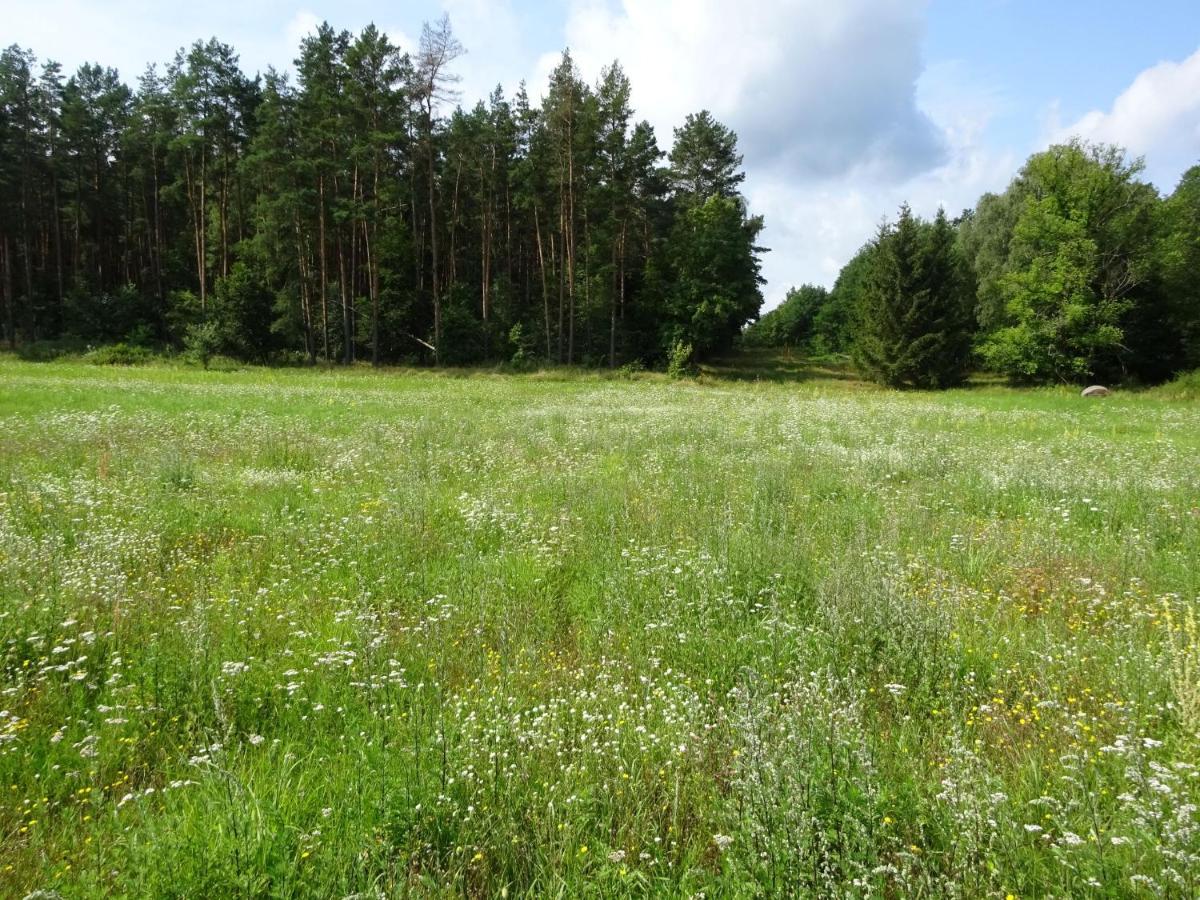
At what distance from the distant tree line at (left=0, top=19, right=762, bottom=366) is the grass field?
33.8 metres

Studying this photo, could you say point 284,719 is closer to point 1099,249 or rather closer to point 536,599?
point 536,599

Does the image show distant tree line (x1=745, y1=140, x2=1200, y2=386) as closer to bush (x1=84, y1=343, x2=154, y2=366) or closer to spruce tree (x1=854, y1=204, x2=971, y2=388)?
spruce tree (x1=854, y1=204, x2=971, y2=388)

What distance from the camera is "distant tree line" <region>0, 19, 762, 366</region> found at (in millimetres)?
40562

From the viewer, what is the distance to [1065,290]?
121ft

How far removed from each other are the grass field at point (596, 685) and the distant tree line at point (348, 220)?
33846 mm

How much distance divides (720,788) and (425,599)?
136 inches

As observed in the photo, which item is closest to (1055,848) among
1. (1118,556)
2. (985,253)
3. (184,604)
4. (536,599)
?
(536,599)

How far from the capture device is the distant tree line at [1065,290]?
36.3m

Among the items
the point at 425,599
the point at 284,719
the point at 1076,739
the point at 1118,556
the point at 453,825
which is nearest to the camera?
the point at 453,825

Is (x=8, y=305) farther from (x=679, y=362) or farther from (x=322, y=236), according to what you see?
(x=679, y=362)

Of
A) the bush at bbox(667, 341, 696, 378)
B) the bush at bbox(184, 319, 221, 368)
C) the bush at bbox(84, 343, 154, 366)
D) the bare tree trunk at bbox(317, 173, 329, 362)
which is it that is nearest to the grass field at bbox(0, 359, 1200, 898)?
the bush at bbox(667, 341, 696, 378)

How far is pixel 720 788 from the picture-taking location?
320 centimetres

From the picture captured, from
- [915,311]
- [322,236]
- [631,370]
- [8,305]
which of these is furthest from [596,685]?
[8,305]

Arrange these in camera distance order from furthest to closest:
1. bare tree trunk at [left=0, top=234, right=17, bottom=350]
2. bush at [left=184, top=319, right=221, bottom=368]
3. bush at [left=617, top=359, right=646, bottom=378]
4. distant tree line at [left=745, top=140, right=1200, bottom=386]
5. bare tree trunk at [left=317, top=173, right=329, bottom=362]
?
1. bare tree trunk at [left=0, top=234, right=17, bottom=350]
2. bare tree trunk at [left=317, top=173, right=329, bottom=362]
3. bush at [left=617, top=359, right=646, bottom=378]
4. bush at [left=184, top=319, right=221, bottom=368]
5. distant tree line at [left=745, top=140, right=1200, bottom=386]
